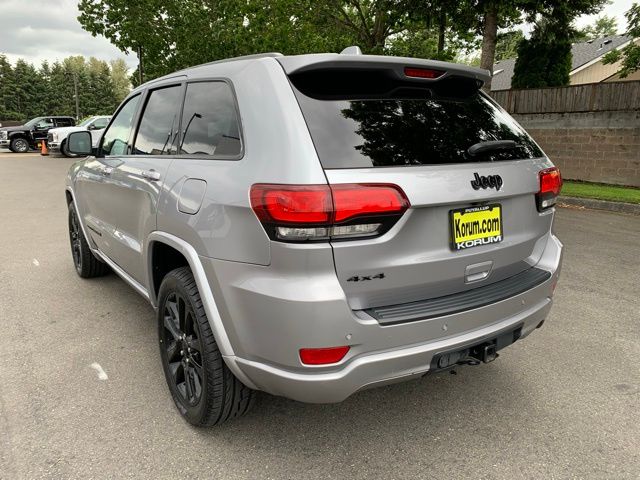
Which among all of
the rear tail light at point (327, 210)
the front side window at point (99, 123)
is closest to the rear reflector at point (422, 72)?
the rear tail light at point (327, 210)

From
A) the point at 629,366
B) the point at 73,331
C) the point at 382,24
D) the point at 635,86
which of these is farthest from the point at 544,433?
the point at 382,24

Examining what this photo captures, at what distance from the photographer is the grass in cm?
954

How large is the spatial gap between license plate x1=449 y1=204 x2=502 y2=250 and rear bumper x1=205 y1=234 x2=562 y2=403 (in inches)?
12.1

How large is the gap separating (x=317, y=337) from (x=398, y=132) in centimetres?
95

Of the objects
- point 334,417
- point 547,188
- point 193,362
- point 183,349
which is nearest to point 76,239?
point 183,349

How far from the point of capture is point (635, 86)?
1120 cm

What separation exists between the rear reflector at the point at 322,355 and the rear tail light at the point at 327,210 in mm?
428

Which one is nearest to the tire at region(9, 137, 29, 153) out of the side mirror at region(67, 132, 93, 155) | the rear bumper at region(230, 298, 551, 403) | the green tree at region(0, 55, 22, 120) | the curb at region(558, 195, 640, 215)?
the side mirror at region(67, 132, 93, 155)

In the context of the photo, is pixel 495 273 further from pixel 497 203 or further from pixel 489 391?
pixel 489 391

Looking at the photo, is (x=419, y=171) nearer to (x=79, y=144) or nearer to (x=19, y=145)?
(x=79, y=144)

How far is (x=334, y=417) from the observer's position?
2.61 m

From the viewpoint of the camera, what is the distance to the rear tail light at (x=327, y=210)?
182cm

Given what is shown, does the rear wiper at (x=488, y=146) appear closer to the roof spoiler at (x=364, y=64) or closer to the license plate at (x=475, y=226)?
the license plate at (x=475, y=226)

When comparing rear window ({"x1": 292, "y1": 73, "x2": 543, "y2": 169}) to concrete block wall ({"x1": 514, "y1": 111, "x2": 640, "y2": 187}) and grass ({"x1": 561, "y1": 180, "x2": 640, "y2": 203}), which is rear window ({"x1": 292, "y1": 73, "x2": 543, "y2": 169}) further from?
concrete block wall ({"x1": 514, "y1": 111, "x2": 640, "y2": 187})
